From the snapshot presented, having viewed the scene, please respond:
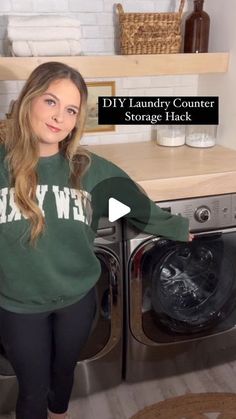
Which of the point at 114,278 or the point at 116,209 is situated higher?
the point at 116,209

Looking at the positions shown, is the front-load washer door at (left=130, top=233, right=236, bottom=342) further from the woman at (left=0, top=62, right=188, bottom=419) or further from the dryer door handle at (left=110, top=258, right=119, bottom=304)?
the woman at (left=0, top=62, right=188, bottom=419)

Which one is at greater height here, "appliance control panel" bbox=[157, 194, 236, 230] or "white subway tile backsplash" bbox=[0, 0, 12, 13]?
"white subway tile backsplash" bbox=[0, 0, 12, 13]

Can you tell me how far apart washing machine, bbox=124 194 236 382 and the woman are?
0.32 metres

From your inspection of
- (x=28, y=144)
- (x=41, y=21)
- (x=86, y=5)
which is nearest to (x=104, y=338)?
(x=28, y=144)

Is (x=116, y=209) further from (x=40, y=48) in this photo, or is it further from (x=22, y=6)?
(x=22, y=6)

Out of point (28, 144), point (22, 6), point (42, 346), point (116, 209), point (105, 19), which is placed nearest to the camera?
point (28, 144)

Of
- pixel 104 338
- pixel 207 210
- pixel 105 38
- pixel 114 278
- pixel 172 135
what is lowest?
pixel 104 338

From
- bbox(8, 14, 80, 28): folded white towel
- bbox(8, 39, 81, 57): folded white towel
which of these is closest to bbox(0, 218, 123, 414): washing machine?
bbox(8, 39, 81, 57): folded white towel

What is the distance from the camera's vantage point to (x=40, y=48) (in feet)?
5.32

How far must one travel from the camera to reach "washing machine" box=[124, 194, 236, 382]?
1.57 m

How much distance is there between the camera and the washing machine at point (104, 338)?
150 centimetres

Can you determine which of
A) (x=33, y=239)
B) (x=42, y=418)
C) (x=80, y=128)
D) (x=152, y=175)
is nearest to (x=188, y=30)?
(x=152, y=175)

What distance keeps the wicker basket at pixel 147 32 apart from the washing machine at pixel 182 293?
71 centimetres

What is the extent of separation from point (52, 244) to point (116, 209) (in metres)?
0.33
